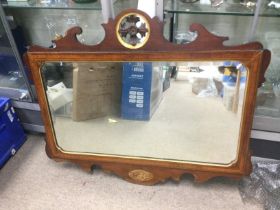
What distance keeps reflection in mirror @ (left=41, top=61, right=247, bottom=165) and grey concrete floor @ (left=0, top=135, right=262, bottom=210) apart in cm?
16

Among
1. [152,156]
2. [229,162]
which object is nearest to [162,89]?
[152,156]

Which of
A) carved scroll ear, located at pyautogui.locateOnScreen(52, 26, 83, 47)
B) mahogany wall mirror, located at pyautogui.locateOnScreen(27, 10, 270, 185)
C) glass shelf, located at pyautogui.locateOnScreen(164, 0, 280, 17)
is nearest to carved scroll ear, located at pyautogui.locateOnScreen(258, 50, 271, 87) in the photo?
mahogany wall mirror, located at pyautogui.locateOnScreen(27, 10, 270, 185)

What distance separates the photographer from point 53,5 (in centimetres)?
117

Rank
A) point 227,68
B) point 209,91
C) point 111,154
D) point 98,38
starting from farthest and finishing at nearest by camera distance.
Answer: point 98,38
point 111,154
point 209,91
point 227,68

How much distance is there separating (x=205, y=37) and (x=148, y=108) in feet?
1.33

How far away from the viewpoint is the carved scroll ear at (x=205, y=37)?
32.1 inches

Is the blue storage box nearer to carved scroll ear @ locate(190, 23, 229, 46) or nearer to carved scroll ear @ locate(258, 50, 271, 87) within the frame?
carved scroll ear @ locate(190, 23, 229, 46)

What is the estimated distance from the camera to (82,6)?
1.14m

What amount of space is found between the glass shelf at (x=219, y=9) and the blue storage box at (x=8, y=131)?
88cm

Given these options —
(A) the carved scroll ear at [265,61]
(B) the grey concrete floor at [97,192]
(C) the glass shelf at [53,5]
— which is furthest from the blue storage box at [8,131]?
(A) the carved scroll ear at [265,61]

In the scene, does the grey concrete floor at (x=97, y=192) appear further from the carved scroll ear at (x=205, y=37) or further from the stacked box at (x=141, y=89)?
the carved scroll ear at (x=205, y=37)

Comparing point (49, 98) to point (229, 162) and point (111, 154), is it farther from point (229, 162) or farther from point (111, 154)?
point (229, 162)

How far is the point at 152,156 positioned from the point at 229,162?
0.30m

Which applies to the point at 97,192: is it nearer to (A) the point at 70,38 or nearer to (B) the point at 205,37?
(A) the point at 70,38
